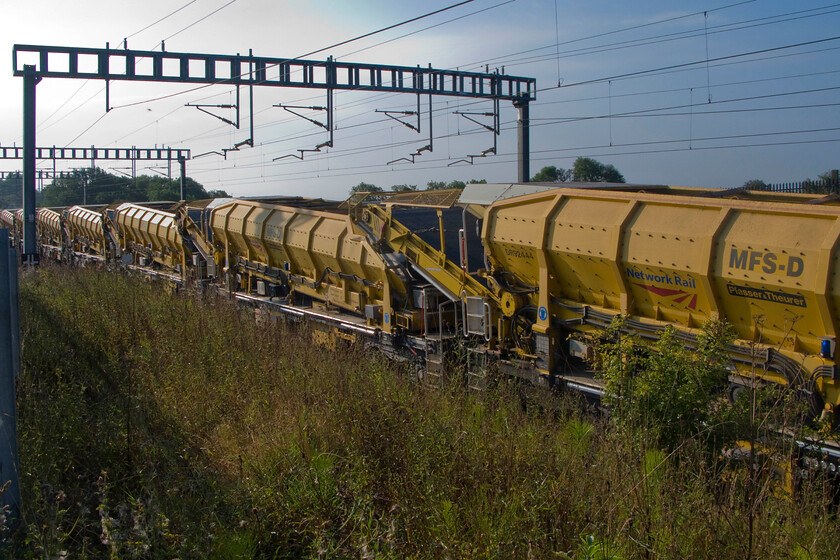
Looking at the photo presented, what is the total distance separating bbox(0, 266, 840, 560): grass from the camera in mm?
3428

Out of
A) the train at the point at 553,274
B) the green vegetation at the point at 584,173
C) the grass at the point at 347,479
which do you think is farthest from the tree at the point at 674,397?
the green vegetation at the point at 584,173

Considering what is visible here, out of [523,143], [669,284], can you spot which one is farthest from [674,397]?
[523,143]

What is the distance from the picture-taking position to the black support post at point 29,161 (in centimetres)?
1688

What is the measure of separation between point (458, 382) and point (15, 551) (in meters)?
4.28

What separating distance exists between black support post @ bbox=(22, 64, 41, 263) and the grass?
1288cm

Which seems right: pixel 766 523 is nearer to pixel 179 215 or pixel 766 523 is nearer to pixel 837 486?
pixel 837 486

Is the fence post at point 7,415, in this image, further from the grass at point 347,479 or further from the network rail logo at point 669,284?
the network rail logo at point 669,284

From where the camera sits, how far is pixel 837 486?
5238 millimetres

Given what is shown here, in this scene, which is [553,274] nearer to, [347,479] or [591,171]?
[347,479]

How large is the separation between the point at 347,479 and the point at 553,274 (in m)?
4.35

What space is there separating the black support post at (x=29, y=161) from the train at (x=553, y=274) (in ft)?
24.6

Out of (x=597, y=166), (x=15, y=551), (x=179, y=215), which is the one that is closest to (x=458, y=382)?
(x=15, y=551)

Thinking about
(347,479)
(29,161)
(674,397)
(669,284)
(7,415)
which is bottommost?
(347,479)

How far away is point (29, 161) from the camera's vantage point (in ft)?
60.0
